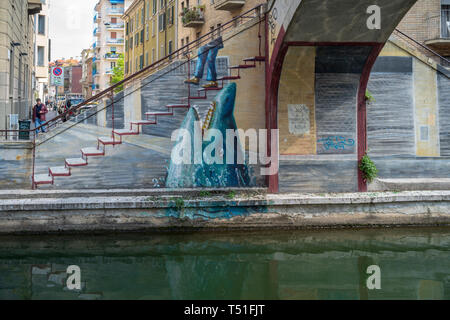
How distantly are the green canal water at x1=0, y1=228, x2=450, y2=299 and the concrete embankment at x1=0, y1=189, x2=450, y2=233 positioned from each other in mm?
302

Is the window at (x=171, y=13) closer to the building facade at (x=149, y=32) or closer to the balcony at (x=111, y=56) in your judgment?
the building facade at (x=149, y=32)

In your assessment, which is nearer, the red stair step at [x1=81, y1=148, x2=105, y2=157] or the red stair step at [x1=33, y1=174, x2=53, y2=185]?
the red stair step at [x1=33, y1=174, x2=53, y2=185]

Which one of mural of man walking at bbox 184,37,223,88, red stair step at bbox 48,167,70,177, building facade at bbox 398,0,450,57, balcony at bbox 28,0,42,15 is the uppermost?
balcony at bbox 28,0,42,15

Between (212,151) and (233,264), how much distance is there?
4.04 m

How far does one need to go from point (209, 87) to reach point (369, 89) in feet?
15.0

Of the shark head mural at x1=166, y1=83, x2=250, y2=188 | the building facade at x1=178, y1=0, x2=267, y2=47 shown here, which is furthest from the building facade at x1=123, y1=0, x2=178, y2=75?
the shark head mural at x1=166, y1=83, x2=250, y2=188

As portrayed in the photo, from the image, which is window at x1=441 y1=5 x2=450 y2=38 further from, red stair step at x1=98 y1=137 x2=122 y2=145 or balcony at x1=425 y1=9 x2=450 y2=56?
red stair step at x1=98 y1=137 x2=122 y2=145

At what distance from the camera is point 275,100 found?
41.8 ft

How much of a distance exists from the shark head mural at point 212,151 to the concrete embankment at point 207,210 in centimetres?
40

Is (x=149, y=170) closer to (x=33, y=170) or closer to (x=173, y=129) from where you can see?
(x=173, y=129)

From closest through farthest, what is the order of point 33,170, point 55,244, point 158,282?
point 158,282
point 55,244
point 33,170

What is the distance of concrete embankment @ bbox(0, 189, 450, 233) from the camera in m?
11.3
